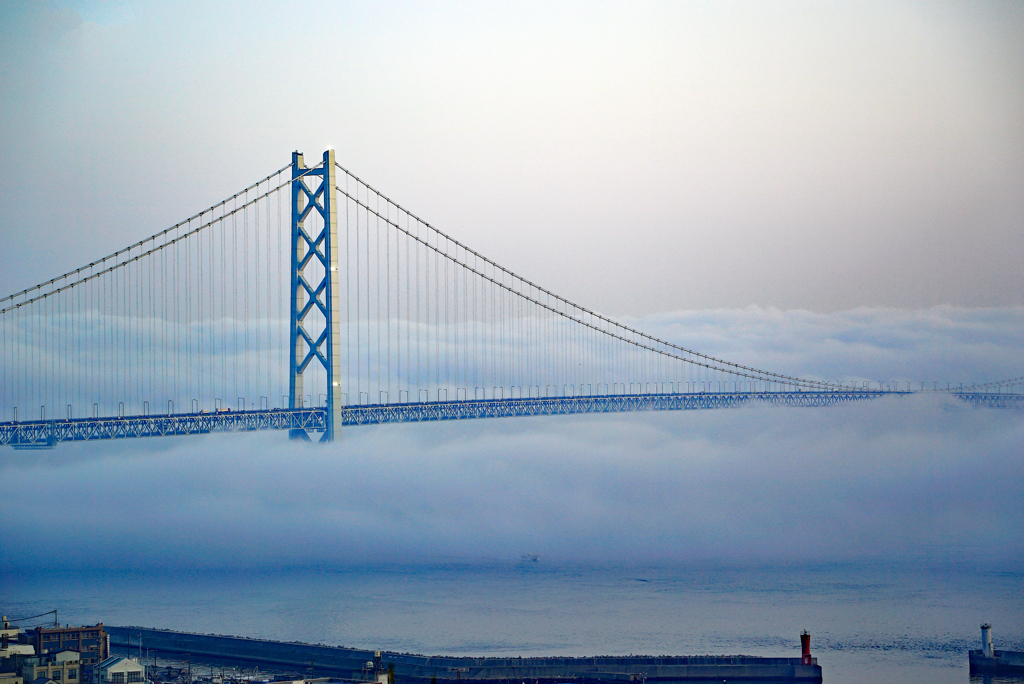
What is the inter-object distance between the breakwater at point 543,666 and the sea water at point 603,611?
0.95m

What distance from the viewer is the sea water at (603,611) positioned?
2281cm

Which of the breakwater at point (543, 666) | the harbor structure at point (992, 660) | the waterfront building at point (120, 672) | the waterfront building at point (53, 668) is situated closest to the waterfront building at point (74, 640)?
the waterfront building at point (53, 668)

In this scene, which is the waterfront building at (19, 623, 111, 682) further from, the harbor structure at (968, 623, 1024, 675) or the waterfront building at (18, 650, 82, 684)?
the harbor structure at (968, 623, 1024, 675)

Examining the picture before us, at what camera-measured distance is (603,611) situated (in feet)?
90.6

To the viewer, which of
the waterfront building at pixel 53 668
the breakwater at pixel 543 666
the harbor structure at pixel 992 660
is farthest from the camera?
the harbor structure at pixel 992 660

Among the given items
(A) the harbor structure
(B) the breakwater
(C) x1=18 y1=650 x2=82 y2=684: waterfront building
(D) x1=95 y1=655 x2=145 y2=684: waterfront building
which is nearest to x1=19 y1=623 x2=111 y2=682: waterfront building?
(C) x1=18 y1=650 x2=82 y2=684: waterfront building

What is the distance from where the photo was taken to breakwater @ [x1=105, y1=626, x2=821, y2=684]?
19.8 meters

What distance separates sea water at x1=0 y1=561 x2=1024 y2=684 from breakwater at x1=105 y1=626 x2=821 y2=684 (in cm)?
95

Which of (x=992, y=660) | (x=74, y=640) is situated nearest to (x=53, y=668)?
(x=74, y=640)

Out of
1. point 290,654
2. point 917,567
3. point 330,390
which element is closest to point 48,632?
point 290,654

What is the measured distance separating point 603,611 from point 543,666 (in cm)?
745

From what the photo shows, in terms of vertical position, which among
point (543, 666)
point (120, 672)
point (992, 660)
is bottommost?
point (992, 660)

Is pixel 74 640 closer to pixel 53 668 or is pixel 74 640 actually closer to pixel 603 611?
pixel 53 668

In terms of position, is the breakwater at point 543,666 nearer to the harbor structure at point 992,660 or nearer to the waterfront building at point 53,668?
the harbor structure at point 992,660
